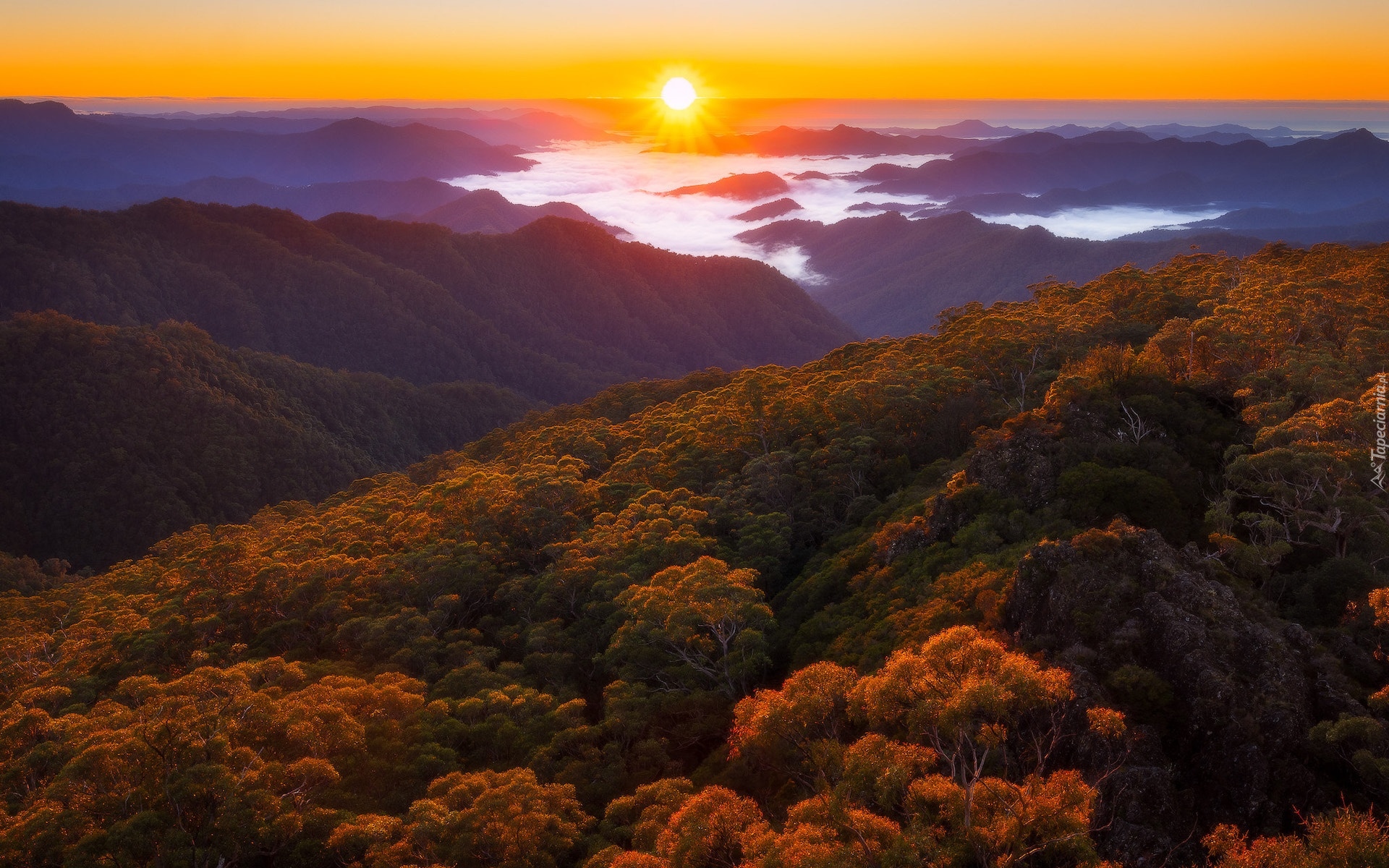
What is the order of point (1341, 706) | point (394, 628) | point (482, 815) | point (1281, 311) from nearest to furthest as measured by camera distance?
point (1341, 706) < point (482, 815) < point (394, 628) < point (1281, 311)

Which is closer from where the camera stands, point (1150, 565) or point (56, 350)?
point (1150, 565)

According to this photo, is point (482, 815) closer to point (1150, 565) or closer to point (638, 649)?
point (638, 649)

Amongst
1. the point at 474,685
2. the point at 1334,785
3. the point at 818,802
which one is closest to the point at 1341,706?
the point at 1334,785

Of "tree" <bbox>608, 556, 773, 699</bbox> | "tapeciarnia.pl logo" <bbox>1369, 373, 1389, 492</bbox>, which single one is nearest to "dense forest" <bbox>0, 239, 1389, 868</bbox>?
"tree" <bbox>608, 556, 773, 699</bbox>

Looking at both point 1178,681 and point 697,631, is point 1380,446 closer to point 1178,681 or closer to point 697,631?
point 1178,681

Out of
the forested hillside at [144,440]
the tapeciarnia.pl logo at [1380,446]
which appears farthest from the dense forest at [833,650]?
the forested hillside at [144,440]

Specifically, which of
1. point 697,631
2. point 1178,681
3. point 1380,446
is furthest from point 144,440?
point 1380,446

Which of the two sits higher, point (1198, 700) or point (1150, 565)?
point (1150, 565)

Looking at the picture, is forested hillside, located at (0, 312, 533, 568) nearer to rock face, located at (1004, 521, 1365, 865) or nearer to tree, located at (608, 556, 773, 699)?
tree, located at (608, 556, 773, 699)
